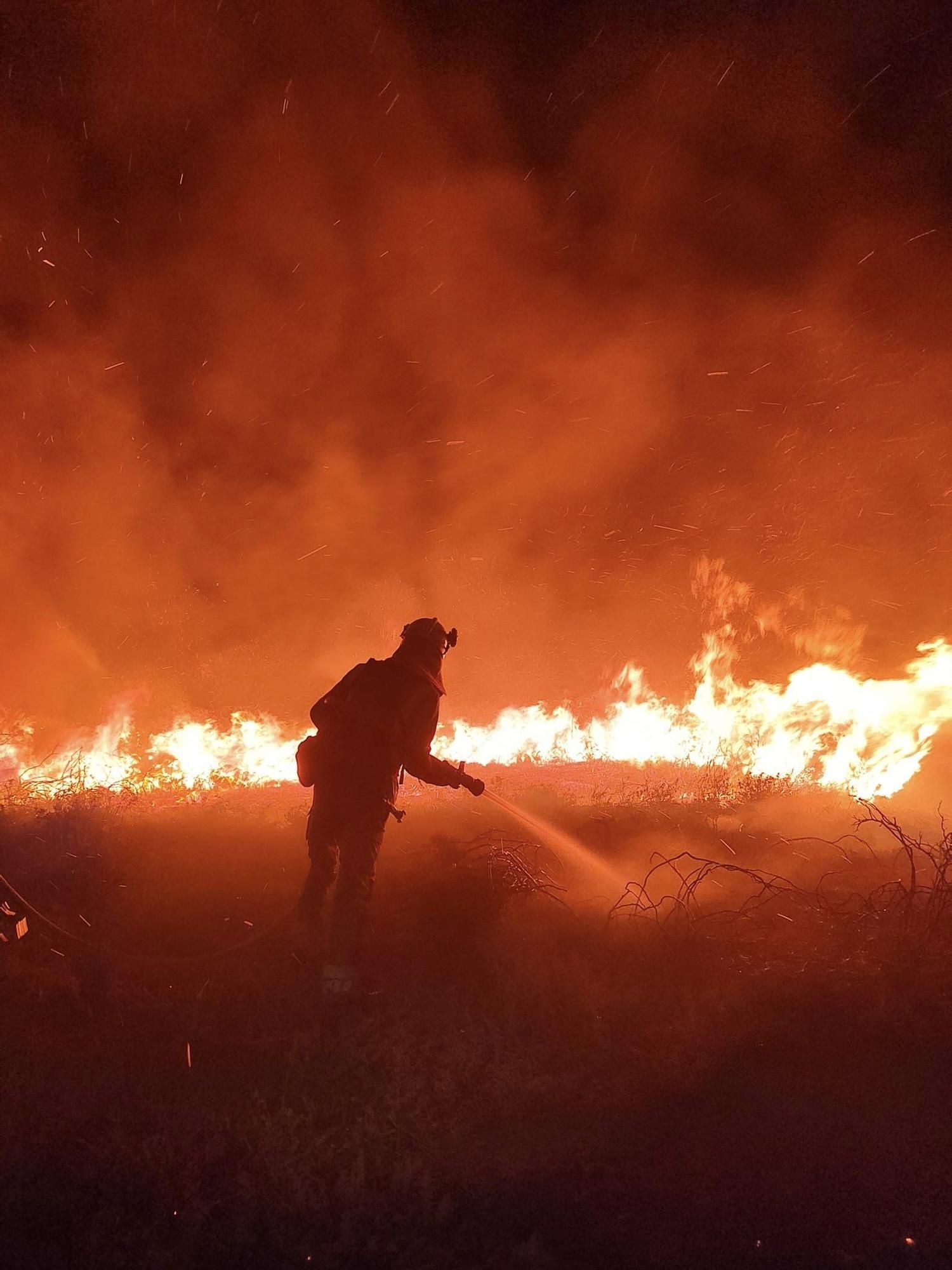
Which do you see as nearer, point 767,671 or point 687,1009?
point 687,1009

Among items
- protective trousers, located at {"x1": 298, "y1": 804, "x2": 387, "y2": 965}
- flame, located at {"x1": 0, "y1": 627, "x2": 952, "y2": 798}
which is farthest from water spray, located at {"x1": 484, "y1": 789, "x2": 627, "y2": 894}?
flame, located at {"x1": 0, "y1": 627, "x2": 952, "y2": 798}

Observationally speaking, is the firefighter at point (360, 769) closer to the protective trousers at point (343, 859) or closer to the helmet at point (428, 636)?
the protective trousers at point (343, 859)

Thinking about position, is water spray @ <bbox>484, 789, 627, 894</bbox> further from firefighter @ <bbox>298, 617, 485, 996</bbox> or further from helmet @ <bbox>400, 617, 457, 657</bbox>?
helmet @ <bbox>400, 617, 457, 657</bbox>

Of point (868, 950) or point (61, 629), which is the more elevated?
point (61, 629)

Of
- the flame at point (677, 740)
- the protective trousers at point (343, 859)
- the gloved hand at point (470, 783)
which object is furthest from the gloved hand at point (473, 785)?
the flame at point (677, 740)

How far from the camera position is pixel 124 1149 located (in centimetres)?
371

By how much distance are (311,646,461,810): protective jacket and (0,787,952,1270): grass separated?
3.38 ft

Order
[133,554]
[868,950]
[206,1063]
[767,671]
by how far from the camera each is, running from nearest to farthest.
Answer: [206,1063]
[868,950]
[767,671]
[133,554]

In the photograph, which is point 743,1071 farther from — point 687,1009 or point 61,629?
point 61,629

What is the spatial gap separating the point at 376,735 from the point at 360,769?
274 millimetres

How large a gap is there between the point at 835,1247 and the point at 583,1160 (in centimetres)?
120

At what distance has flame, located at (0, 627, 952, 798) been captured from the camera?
29.6 ft

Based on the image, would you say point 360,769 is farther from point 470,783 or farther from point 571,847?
point 571,847

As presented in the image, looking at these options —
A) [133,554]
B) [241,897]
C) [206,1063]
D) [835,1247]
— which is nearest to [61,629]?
[133,554]
